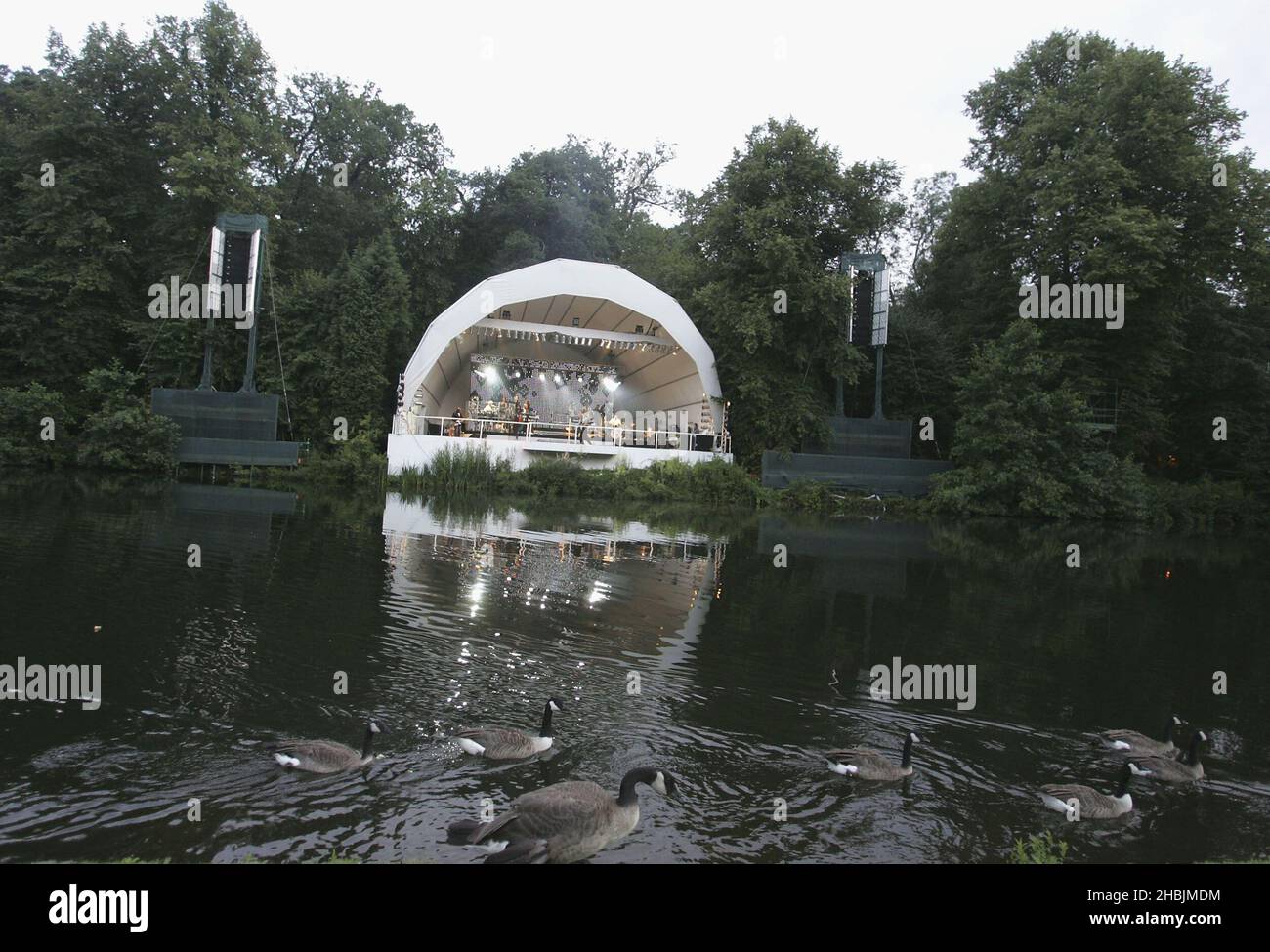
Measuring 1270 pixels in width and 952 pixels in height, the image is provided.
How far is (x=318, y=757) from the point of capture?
513 centimetres

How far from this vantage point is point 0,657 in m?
6.83

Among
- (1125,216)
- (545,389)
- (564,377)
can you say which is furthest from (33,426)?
(1125,216)

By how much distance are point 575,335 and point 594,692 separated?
84.7ft

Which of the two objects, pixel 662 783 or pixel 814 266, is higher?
pixel 814 266

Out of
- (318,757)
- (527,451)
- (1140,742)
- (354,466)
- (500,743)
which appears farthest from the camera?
(527,451)

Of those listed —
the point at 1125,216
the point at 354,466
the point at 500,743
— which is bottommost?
the point at 500,743

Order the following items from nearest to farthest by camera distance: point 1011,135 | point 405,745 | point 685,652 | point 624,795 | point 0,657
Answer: point 624,795 → point 405,745 → point 0,657 → point 685,652 → point 1011,135

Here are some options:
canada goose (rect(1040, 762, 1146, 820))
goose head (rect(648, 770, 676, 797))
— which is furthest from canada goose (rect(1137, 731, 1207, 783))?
goose head (rect(648, 770, 676, 797))

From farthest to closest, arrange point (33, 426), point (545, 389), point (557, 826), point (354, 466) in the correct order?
point (545, 389) → point (354, 466) → point (33, 426) → point (557, 826)

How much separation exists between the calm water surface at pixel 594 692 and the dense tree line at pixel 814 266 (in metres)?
16.1

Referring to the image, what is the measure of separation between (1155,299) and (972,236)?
299 inches

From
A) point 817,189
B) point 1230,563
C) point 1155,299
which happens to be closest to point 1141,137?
point 1155,299

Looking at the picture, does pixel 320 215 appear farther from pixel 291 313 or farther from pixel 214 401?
pixel 214 401

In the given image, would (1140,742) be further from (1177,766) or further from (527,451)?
(527,451)
